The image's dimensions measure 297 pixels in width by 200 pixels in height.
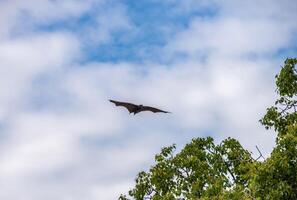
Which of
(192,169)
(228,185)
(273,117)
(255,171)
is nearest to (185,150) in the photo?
(192,169)

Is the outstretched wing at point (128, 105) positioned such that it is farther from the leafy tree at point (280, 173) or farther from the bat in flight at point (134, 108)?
the leafy tree at point (280, 173)

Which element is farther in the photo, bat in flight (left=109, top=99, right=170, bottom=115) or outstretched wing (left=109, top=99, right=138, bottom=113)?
outstretched wing (left=109, top=99, right=138, bottom=113)

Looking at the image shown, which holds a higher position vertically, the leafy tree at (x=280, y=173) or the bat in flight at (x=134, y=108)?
the bat in flight at (x=134, y=108)

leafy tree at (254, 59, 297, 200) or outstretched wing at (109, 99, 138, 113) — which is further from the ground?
outstretched wing at (109, 99, 138, 113)

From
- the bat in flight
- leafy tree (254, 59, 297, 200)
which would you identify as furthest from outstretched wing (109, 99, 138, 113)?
leafy tree (254, 59, 297, 200)

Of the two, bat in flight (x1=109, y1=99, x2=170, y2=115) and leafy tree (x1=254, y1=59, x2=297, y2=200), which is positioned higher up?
bat in flight (x1=109, y1=99, x2=170, y2=115)

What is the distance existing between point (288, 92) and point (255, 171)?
3.85m

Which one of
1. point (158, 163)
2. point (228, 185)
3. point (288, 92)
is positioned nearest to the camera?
point (288, 92)

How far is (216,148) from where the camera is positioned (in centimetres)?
2347

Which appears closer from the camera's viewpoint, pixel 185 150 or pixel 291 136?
pixel 291 136

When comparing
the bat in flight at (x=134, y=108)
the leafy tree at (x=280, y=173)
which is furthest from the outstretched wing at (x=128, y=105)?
the leafy tree at (x=280, y=173)

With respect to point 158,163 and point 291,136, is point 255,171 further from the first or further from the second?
point 158,163

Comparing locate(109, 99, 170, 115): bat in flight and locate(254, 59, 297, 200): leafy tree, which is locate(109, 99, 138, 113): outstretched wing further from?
locate(254, 59, 297, 200): leafy tree

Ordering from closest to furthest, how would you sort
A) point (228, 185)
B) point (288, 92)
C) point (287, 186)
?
point (287, 186), point (288, 92), point (228, 185)
